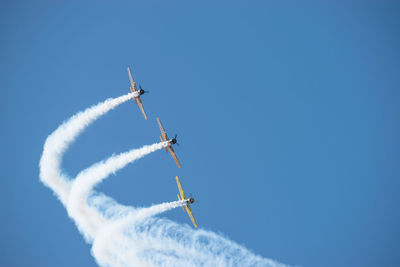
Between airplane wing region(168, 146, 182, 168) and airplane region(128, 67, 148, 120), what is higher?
airplane region(128, 67, 148, 120)

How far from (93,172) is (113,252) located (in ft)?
20.3

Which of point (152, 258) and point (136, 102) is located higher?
point (136, 102)

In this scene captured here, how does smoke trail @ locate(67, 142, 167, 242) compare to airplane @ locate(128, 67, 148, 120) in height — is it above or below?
below

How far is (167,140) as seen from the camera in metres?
41.2

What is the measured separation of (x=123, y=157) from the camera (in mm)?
42312

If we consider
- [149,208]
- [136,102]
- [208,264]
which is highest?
[136,102]

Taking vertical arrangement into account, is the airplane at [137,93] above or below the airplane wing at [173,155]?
above

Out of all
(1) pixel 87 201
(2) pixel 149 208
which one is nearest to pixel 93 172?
(1) pixel 87 201

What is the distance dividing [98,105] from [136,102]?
11.8 ft

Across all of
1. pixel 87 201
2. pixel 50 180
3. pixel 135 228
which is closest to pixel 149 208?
pixel 135 228

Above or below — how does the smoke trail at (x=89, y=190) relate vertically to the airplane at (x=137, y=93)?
below

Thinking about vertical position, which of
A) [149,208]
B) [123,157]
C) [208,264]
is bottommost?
[208,264]

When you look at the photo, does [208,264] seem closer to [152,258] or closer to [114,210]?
[152,258]

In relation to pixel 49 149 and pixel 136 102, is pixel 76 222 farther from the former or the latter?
pixel 136 102
